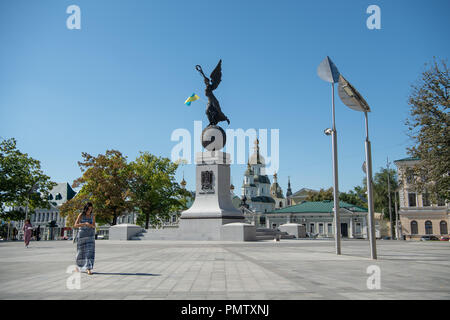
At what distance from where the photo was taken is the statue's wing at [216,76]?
32938 millimetres

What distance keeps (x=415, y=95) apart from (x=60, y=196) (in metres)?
77.6

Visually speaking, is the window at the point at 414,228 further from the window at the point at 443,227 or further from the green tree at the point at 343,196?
the green tree at the point at 343,196

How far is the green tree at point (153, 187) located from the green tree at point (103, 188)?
1.44 metres

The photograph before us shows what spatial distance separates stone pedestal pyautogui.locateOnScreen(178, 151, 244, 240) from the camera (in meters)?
28.5

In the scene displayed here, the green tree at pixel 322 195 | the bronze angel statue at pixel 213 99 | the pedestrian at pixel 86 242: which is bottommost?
the pedestrian at pixel 86 242

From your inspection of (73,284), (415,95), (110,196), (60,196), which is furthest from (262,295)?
(60,196)

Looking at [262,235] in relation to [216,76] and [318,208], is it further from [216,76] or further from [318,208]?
[318,208]

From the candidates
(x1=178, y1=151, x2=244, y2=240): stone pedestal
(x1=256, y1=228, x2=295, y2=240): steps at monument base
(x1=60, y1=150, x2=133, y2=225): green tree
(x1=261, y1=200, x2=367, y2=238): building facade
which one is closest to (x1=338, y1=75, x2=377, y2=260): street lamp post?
(x1=178, y1=151, x2=244, y2=240): stone pedestal

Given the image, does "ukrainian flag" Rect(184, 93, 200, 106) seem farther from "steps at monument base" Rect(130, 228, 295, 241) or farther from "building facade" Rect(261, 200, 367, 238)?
"building facade" Rect(261, 200, 367, 238)

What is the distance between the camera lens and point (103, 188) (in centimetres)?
4047

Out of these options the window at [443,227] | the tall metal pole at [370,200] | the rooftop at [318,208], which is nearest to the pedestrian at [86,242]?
the tall metal pole at [370,200]

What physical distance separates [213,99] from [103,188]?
1707 centimetres

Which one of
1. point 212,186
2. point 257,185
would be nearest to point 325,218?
point 212,186
